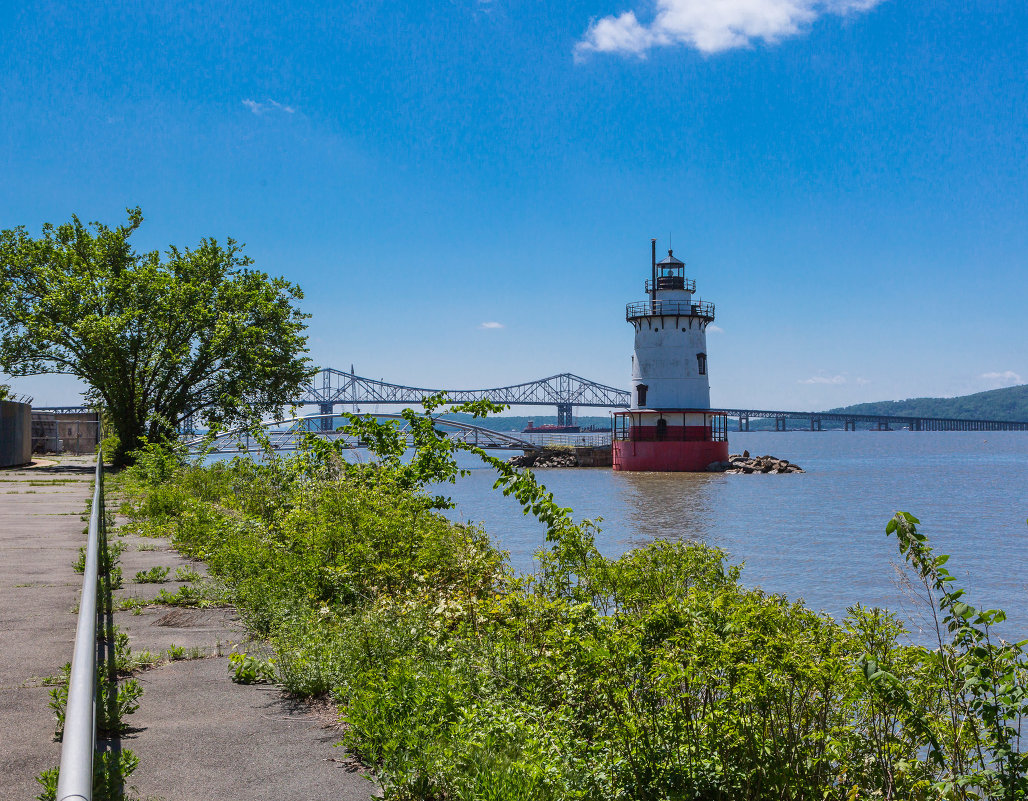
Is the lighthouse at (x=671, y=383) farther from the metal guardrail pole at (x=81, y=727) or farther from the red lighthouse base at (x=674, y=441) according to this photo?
the metal guardrail pole at (x=81, y=727)

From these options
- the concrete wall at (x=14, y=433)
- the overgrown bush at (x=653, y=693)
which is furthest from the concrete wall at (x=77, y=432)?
the overgrown bush at (x=653, y=693)

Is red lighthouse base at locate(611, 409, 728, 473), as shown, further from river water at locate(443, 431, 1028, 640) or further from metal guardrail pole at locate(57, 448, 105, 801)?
metal guardrail pole at locate(57, 448, 105, 801)

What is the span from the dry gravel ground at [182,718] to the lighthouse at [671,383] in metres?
51.1

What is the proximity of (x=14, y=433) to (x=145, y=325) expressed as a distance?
6442 millimetres

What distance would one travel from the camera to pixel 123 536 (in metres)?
11.9

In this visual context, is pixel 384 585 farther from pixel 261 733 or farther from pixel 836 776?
pixel 836 776

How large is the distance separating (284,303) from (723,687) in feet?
99.0

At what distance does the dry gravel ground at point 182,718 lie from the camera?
13.2 feet

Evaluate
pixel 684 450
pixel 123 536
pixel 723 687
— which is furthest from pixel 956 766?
pixel 684 450

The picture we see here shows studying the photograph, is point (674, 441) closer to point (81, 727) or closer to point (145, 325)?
point (145, 325)

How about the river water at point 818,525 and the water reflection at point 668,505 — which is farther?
the water reflection at point 668,505

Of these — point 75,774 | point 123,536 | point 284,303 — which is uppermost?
point 284,303

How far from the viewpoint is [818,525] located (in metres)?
26.6

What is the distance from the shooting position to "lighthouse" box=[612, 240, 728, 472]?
57344mm
